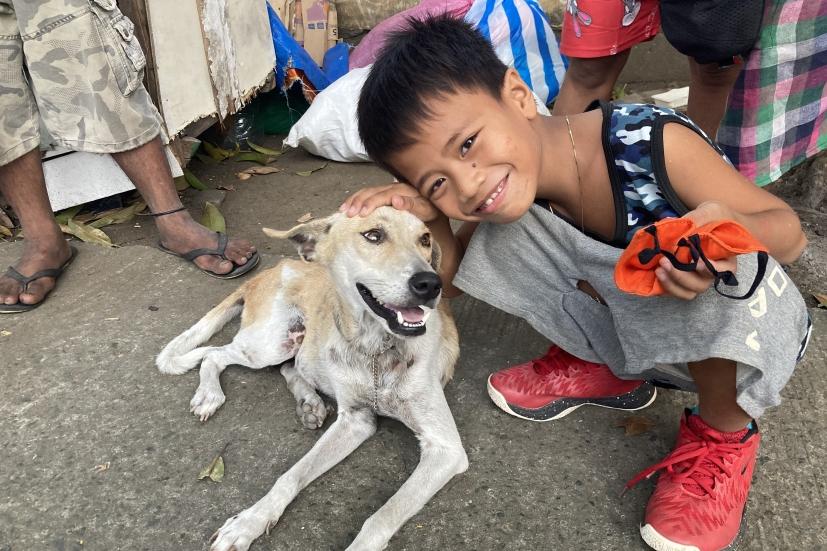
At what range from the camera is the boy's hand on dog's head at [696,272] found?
5.88ft

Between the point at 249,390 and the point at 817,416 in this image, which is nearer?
the point at 817,416

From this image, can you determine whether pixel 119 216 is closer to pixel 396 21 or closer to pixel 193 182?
pixel 193 182

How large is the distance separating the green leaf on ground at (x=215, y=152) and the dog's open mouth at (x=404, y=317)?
139 inches

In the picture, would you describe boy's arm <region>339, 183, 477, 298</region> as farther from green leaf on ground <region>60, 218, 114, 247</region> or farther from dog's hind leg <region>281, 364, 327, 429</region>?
green leaf on ground <region>60, 218, 114, 247</region>

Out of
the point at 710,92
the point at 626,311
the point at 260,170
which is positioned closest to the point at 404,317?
the point at 626,311

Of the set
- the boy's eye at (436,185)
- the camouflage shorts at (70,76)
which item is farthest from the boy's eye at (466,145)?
the camouflage shorts at (70,76)

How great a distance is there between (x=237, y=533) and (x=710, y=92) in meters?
2.86

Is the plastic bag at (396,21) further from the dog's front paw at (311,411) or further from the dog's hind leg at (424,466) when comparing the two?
the dog's hind leg at (424,466)

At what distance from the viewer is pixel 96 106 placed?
3482mm

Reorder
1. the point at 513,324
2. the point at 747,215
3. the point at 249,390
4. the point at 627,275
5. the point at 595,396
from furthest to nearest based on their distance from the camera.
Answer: the point at 513,324
the point at 249,390
the point at 595,396
the point at 747,215
the point at 627,275

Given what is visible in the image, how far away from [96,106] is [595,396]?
9.30 feet

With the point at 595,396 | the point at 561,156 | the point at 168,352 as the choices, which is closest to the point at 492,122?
the point at 561,156

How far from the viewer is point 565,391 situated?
2734 millimetres

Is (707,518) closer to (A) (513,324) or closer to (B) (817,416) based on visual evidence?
(B) (817,416)
